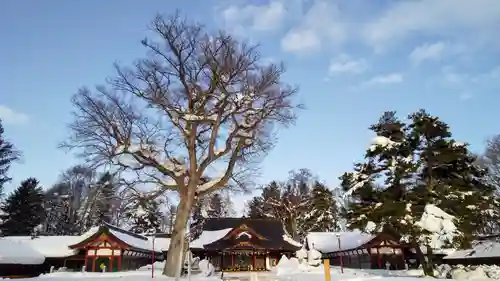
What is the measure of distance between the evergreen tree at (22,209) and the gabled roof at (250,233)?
78.1 ft

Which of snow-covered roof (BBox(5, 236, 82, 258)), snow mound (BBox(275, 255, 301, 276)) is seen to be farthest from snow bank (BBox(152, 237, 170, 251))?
snow mound (BBox(275, 255, 301, 276))

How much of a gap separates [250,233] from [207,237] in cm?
595

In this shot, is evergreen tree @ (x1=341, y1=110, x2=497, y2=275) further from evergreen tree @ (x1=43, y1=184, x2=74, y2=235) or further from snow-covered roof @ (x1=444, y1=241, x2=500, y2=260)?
evergreen tree @ (x1=43, y1=184, x2=74, y2=235)

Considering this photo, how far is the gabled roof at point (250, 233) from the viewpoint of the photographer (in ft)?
137

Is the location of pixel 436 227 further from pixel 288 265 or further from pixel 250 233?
pixel 250 233

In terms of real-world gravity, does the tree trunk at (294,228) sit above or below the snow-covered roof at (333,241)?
above

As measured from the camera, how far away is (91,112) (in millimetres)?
18312

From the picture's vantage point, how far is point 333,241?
47.3 m

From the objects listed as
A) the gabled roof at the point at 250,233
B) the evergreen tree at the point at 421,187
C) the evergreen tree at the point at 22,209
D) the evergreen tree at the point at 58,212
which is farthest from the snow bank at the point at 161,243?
the evergreen tree at the point at 421,187

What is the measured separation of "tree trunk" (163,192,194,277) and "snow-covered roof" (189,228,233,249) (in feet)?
84.3

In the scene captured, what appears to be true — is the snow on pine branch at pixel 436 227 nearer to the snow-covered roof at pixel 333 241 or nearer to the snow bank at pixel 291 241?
the snow-covered roof at pixel 333 241

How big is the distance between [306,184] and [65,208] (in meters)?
41.0

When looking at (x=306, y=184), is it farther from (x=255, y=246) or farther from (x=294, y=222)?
(x=255, y=246)

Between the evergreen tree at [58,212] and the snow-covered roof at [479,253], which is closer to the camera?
the snow-covered roof at [479,253]
